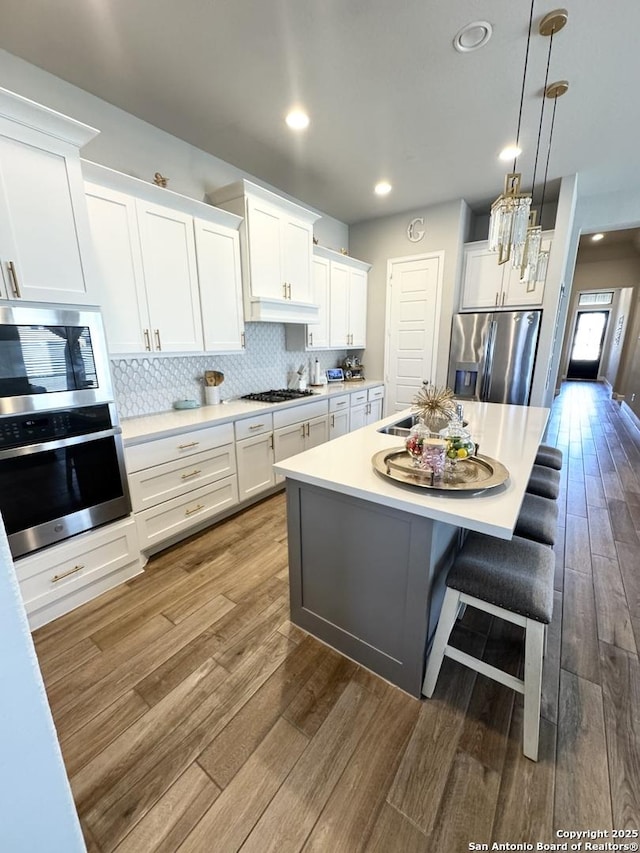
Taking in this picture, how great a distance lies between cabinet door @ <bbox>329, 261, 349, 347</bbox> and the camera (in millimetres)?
4109

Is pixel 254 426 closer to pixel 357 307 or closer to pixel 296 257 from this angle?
pixel 296 257

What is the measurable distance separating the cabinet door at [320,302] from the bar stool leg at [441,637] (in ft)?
9.97

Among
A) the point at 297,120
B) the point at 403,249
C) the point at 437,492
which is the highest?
the point at 297,120

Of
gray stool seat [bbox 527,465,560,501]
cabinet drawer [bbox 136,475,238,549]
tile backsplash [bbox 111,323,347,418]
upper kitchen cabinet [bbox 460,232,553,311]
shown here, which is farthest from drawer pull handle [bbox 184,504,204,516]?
upper kitchen cabinet [bbox 460,232,553,311]

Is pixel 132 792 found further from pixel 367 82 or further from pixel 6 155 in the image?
pixel 367 82

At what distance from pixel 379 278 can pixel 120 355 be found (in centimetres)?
347

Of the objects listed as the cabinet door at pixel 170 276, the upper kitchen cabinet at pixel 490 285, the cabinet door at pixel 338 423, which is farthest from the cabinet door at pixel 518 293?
the cabinet door at pixel 170 276

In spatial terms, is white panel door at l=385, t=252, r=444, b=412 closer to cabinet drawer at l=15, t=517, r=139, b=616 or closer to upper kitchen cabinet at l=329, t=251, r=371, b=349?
upper kitchen cabinet at l=329, t=251, r=371, b=349

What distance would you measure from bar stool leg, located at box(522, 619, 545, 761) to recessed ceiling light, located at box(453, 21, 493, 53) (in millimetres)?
2731

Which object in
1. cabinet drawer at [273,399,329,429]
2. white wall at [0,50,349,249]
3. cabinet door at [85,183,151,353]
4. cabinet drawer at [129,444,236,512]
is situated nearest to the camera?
white wall at [0,50,349,249]

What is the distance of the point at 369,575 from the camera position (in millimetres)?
1465

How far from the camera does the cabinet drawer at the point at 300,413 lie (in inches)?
123

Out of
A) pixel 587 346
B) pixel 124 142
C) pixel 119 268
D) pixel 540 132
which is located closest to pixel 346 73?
pixel 124 142

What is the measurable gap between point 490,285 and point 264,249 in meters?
2.68
